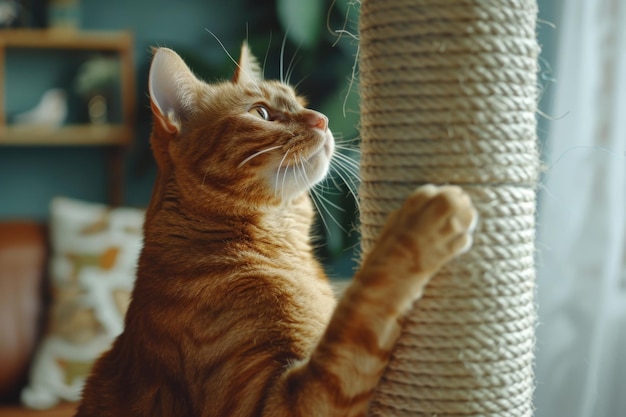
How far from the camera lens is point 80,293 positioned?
2.50 meters

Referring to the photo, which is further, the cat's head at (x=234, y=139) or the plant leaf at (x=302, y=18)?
the plant leaf at (x=302, y=18)

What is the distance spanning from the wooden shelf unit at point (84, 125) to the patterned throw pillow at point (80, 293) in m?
0.71

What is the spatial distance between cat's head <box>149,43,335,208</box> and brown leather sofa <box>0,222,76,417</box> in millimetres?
1641

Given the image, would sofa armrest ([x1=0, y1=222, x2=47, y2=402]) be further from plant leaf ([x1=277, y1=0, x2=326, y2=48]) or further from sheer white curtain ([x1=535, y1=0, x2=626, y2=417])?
sheer white curtain ([x1=535, y1=0, x2=626, y2=417])

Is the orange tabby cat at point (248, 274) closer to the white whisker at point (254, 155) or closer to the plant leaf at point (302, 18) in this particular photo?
the white whisker at point (254, 155)

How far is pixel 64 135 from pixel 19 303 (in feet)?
3.27

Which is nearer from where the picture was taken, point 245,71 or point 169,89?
point 169,89

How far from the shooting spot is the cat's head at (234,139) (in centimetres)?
114

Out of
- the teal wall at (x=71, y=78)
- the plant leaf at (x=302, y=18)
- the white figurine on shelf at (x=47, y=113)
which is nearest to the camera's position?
the plant leaf at (x=302, y=18)

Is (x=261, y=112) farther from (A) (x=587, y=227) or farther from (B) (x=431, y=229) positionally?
(A) (x=587, y=227)

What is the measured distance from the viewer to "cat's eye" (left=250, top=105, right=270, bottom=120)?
1.22 m

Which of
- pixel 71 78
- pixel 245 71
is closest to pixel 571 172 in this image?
pixel 245 71

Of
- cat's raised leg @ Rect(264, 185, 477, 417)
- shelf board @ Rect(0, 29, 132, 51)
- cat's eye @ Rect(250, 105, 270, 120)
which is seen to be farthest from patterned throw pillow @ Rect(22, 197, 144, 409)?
cat's raised leg @ Rect(264, 185, 477, 417)

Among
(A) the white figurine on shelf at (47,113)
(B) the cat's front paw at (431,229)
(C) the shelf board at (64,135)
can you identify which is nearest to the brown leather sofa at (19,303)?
(C) the shelf board at (64,135)
